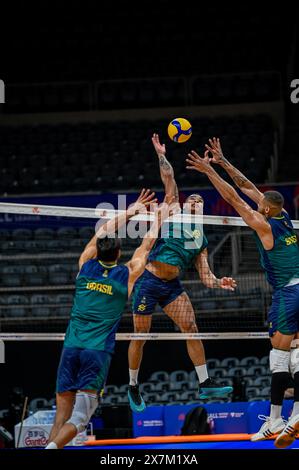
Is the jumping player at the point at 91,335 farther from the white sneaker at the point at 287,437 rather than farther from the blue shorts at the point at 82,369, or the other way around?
the white sneaker at the point at 287,437

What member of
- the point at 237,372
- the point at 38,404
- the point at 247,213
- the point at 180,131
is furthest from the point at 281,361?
the point at 38,404

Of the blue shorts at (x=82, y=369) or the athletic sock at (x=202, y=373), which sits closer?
the blue shorts at (x=82, y=369)

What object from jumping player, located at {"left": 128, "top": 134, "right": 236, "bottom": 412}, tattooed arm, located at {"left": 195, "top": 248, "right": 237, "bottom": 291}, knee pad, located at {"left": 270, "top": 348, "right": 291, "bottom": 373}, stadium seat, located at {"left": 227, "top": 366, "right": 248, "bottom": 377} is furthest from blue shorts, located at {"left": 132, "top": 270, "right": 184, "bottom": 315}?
stadium seat, located at {"left": 227, "top": 366, "right": 248, "bottom": 377}

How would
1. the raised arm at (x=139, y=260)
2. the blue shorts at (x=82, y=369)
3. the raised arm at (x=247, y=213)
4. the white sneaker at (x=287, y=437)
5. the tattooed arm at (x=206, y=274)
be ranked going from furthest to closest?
the tattooed arm at (x=206, y=274)
the raised arm at (x=247, y=213)
the white sneaker at (x=287, y=437)
the raised arm at (x=139, y=260)
the blue shorts at (x=82, y=369)

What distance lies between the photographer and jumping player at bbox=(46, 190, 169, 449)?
8000 millimetres

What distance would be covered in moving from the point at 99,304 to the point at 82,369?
665 millimetres

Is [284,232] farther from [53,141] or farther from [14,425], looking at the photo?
[53,141]

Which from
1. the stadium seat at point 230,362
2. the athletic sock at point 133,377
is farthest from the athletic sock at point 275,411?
the stadium seat at point 230,362

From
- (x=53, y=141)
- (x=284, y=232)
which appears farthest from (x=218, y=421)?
(x=53, y=141)

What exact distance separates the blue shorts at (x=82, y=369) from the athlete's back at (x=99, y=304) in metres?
0.10

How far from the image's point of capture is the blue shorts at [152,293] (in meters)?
10.9

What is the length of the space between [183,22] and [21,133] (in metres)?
7.51

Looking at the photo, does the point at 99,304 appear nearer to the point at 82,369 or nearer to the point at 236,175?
the point at 82,369

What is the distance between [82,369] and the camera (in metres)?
8.04
